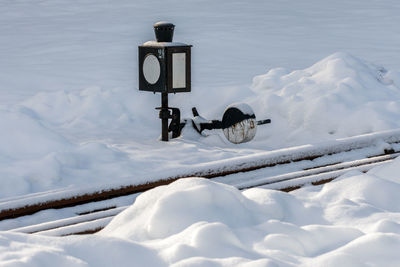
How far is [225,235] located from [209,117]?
598 centimetres

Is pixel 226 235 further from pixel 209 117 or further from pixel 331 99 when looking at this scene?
pixel 209 117

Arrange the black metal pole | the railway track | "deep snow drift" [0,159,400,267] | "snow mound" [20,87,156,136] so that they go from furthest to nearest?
1. "snow mound" [20,87,156,136]
2. the black metal pole
3. the railway track
4. "deep snow drift" [0,159,400,267]

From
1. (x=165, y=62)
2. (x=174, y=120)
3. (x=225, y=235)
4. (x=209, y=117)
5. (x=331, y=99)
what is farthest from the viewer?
(x=209, y=117)

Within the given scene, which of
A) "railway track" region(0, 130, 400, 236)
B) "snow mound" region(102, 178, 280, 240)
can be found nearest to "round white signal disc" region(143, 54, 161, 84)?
"railway track" region(0, 130, 400, 236)

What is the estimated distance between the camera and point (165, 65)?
26.8 feet

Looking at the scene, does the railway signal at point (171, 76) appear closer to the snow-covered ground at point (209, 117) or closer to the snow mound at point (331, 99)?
the snow-covered ground at point (209, 117)

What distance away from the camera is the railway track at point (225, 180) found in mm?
A: 4789

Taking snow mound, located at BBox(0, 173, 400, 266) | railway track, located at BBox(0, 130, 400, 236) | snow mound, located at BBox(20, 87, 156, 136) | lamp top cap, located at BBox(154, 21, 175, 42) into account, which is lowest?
snow mound, located at BBox(20, 87, 156, 136)

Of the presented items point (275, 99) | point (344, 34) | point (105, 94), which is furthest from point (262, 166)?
point (344, 34)

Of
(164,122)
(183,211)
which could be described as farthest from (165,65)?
(183,211)

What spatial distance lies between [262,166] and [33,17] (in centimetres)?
2023

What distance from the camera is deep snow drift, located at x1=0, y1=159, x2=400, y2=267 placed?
10.5ft

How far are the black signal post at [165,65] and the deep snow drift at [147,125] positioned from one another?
22.7 inches

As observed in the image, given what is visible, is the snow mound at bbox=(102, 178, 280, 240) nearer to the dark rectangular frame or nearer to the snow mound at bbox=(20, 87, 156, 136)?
the dark rectangular frame
